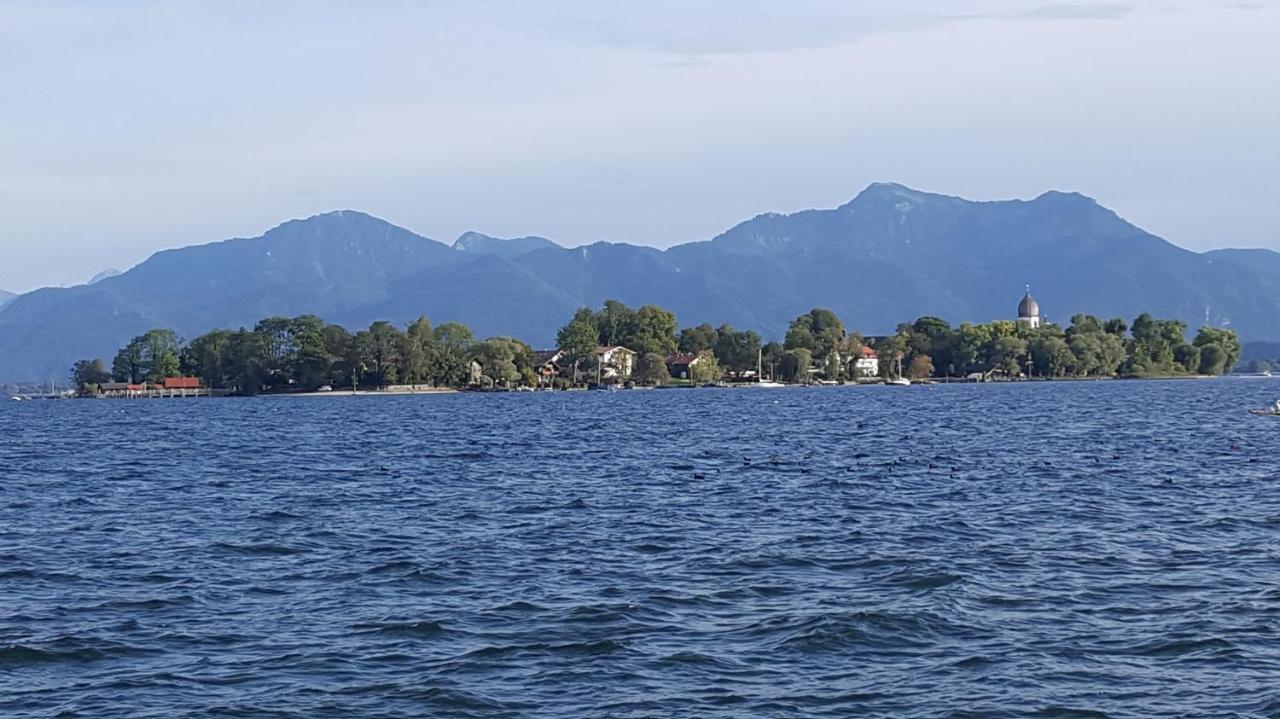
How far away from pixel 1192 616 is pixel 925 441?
48.6 metres

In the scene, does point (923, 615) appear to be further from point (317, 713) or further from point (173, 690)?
point (173, 690)

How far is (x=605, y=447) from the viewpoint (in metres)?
71.4

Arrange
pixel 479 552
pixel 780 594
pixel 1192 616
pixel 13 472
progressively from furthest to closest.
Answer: pixel 13 472, pixel 479 552, pixel 780 594, pixel 1192 616

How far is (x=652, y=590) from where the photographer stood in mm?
27000

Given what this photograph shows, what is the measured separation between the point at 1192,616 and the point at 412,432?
72387 mm

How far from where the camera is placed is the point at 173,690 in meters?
20.2

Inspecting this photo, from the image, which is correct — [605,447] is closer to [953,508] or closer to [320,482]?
[320,482]

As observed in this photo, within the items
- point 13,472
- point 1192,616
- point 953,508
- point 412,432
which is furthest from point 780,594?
point 412,432

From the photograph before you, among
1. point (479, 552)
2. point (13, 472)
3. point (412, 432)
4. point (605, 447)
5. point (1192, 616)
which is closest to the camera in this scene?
point (1192, 616)

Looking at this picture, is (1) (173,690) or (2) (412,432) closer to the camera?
(1) (173,690)

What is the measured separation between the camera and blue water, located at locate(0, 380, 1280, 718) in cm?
1995

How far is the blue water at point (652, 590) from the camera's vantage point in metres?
20.0

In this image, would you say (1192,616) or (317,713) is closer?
(317,713)

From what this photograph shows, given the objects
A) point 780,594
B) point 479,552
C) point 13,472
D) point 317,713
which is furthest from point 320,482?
point 317,713
